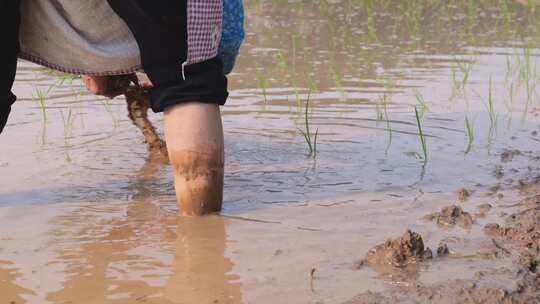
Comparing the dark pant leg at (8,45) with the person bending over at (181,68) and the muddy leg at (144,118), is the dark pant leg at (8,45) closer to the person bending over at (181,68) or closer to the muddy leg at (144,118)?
the person bending over at (181,68)

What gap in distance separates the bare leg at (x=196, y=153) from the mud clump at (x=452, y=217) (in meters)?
0.63

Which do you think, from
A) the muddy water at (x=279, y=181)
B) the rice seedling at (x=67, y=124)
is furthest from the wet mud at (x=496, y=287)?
the rice seedling at (x=67, y=124)

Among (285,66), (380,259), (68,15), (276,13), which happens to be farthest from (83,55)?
(276,13)

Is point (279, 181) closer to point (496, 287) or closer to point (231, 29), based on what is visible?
point (231, 29)

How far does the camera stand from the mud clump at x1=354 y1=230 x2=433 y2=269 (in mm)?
2354

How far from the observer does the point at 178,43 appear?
2529 mm

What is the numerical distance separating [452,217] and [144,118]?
123 cm

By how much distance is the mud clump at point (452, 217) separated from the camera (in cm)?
270

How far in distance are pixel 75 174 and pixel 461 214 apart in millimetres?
1325

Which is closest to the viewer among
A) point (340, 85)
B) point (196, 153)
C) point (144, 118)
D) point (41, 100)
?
point (196, 153)

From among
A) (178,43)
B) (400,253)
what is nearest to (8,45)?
(178,43)

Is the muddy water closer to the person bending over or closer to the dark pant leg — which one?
the person bending over

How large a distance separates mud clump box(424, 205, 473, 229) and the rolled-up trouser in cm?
72

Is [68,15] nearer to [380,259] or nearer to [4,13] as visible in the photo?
[4,13]
